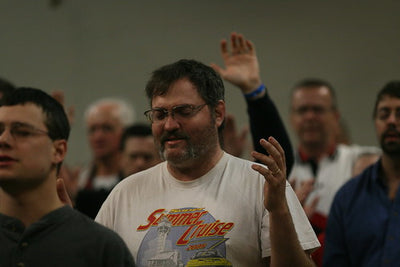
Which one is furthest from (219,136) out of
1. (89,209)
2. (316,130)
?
(316,130)

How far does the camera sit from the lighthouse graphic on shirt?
188 cm

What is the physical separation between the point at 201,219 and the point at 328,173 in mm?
1914

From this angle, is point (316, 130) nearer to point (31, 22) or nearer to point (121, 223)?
point (121, 223)

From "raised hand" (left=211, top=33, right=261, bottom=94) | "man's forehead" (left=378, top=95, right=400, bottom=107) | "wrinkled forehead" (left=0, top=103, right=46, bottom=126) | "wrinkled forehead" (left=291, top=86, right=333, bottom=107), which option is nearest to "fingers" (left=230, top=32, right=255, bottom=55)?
"raised hand" (left=211, top=33, right=261, bottom=94)

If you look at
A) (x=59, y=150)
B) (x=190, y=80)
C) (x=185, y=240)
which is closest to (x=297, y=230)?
(x=185, y=240)

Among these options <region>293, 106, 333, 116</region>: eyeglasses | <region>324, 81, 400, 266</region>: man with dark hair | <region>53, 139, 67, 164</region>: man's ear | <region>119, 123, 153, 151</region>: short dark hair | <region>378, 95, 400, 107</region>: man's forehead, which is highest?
<region>53, 139, 67, 164</region>: man's ear

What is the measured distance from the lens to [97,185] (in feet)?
13.1

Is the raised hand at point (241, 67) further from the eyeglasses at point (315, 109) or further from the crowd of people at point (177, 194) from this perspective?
the eyeglasses at point (315, 109)

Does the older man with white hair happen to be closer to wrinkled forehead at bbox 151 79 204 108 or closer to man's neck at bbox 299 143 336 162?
man's neck at bbox 299 143 336 162

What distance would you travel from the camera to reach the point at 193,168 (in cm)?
202

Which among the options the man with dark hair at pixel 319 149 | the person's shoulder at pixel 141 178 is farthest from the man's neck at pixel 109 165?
the person's shoulder at pixel 141 178

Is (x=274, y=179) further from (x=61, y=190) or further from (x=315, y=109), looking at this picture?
(x=315, y=109)

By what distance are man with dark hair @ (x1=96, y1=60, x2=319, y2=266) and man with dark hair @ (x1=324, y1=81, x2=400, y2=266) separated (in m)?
0.84

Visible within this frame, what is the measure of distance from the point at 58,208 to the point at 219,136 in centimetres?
64
